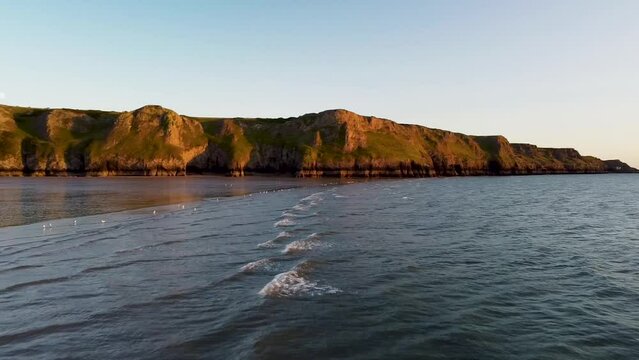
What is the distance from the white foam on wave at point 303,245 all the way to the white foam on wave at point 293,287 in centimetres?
582

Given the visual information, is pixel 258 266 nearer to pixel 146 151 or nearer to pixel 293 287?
pixel 293 287

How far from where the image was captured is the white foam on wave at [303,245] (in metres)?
27.0

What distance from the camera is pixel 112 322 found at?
576 inches

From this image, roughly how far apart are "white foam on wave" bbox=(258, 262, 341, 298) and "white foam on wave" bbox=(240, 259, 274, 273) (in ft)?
5.58

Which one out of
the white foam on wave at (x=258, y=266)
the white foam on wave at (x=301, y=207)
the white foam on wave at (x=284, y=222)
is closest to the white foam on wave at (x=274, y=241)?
the white foam on wave at (x=258, y=266)

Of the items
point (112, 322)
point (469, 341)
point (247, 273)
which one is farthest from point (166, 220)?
point (469, 341)

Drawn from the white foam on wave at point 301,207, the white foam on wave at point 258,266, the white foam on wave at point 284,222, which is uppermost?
the white foam on wave at point 258,266

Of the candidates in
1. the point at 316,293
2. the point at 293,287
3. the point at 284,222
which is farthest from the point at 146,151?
the point at 316,293

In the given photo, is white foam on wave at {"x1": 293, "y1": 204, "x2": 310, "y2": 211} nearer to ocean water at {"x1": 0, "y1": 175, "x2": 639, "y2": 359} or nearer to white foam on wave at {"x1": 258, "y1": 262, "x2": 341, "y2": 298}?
ocean water at {"x1": 0, "y1": 175, "x2": 639, "y2": 359}

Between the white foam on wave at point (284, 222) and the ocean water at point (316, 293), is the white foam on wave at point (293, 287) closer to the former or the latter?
the ocean water at point (316, 293)

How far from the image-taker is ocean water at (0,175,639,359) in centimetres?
1280

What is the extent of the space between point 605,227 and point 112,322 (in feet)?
135

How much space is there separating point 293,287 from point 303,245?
32.3 ft

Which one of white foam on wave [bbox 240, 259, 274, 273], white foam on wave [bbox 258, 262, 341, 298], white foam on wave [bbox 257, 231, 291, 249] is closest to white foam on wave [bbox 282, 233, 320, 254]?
white foam on wave [bbox 257, 231, 291, 249]
